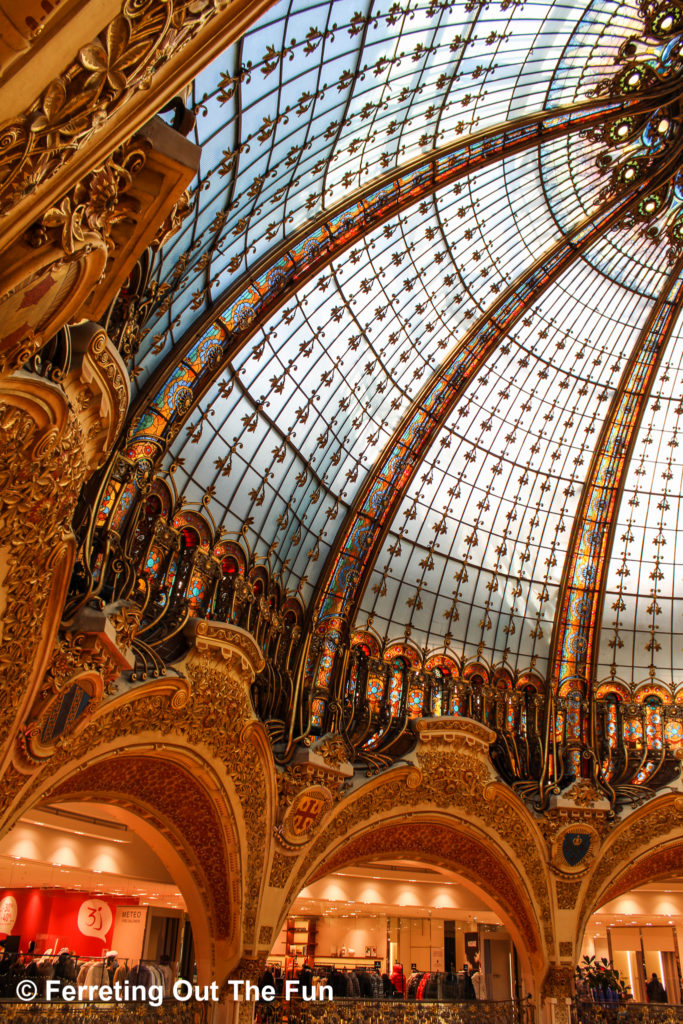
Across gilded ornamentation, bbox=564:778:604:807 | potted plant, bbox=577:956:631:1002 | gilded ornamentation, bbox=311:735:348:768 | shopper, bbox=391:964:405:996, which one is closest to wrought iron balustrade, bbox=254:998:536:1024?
potted plant, bbox=577:956:631:1002

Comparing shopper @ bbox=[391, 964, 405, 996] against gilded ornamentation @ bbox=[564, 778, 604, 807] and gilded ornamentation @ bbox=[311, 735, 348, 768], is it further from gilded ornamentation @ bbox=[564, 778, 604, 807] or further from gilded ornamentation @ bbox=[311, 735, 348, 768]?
gilded ornamentation @ bbox=[311, 735, 348, 768]

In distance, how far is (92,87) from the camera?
443cm

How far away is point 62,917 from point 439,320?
1787 centimetres

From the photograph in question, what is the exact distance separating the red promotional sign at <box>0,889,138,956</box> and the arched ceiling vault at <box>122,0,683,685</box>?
11.0m

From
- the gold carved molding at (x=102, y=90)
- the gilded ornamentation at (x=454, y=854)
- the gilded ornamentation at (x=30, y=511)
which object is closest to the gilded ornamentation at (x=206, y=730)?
the gilded ornamentation at (x=30, y=511)

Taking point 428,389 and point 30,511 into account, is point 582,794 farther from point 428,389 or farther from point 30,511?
point 30,511

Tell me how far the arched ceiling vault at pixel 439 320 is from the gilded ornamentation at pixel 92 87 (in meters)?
5.03

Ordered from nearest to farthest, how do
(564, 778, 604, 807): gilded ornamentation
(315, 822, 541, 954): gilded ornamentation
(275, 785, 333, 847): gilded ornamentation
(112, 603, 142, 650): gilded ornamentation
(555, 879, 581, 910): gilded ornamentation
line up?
1. (112, 603, 142, 650): gilded ornamentation
2. (275, 785, 333, 847): gilded ornamentation
3. (315, 822, 541, 954): gilded ornamentation
4. (564, 778, 604, 807): gilded ornamentation
5. (555, 879, 581, 910): gilded ornamentation

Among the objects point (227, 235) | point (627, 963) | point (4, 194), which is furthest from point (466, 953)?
point (4, 194)

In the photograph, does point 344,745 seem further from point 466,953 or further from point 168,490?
point 466,953

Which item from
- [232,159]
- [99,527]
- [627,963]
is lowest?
[627,963]

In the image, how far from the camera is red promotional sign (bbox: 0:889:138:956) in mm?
20589

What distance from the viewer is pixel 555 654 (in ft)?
68.7

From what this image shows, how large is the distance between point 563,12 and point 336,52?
4573 millimetres
